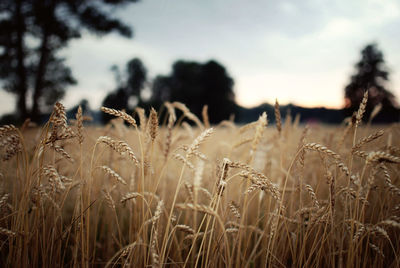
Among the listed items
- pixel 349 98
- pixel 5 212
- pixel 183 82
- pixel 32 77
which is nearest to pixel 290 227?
pixel 5 212

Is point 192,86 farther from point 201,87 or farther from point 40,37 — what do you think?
point 40,37

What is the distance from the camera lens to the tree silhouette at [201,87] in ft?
122

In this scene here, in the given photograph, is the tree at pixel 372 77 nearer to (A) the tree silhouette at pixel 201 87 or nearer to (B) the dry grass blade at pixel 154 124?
(A) the tree silhouette at pixel 201 87

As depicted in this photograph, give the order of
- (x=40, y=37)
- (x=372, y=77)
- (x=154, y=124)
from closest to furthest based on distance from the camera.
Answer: (x=154, y=124)
(x=40, y=37)
(x=372, y=77)

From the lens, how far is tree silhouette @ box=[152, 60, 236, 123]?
37281mm

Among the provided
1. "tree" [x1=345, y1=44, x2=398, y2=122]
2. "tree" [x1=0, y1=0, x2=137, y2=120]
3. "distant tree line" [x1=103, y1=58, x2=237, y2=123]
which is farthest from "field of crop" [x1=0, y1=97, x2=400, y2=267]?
"distant tree line" [x1=103, y1=58, x2=237, y2=123]

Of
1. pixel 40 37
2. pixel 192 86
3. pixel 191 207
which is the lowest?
pixel 191 207

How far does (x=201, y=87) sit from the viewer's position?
125 feet

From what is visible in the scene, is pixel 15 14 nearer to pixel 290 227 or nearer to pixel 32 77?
pixel 32 77

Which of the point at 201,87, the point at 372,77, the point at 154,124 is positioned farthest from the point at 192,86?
the point at 154,124

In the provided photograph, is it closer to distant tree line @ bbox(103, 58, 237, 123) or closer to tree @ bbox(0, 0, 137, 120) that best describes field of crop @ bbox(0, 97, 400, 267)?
tree @ bbox(0, 0, 137, 120)

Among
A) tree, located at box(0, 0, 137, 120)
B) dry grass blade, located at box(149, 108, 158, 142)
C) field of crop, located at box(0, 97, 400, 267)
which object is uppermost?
tree, located at box(0, 0, 137, 120)

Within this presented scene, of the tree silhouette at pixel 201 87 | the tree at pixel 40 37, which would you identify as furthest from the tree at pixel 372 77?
the tree at pixel 40 37

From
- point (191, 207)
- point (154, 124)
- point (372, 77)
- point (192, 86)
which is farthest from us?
point (192, 86)
